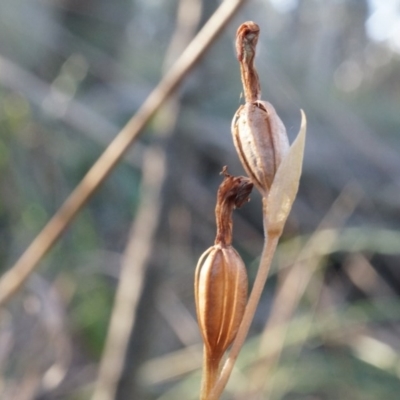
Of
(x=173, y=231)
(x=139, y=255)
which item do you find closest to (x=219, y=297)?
(x=139, y=255)

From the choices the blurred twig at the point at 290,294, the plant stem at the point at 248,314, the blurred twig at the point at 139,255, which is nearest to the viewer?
the plant stem at the point at 248,314

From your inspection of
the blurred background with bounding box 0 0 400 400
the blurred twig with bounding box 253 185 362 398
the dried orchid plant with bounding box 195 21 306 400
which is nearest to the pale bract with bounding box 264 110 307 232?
the dried orchid plant with bounding box 195 21 306 400

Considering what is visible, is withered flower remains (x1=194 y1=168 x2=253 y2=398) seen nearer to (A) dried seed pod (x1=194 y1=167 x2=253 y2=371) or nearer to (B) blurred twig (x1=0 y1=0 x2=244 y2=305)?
(A) dried seed pod (x1=194 y1=167 x2=253 y2=371)

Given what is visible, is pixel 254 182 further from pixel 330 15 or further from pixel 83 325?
pixel 330 15

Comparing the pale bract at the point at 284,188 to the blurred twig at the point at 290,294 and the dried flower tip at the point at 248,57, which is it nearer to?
the dried flower tip at the point at 248,57

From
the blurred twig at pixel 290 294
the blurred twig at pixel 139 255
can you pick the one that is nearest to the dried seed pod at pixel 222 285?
the blurred twig at pixel 139 255

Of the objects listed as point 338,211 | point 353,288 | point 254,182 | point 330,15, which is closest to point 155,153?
point 254,182

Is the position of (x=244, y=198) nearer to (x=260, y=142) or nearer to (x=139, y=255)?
(x=260, y=142)
